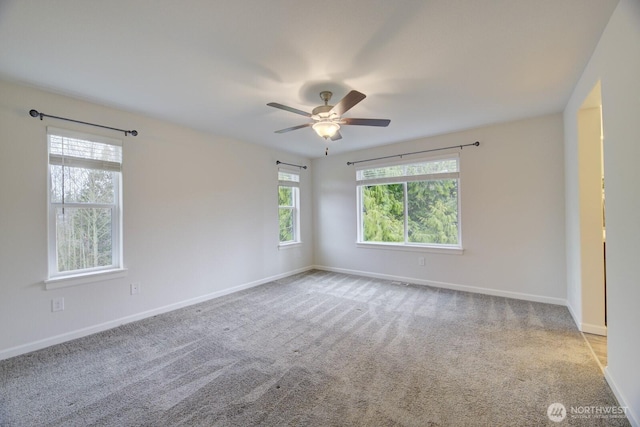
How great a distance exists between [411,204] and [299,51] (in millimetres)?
3453

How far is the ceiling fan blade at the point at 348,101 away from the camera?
223 centimetres

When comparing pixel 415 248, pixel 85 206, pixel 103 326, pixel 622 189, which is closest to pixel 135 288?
pixel 103 326

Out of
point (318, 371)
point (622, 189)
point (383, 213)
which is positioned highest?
point (622, 189)

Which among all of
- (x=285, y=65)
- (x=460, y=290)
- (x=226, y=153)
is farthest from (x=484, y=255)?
(x=226, y=153)

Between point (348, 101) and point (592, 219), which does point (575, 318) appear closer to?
point (592, 219)

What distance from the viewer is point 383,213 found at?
5.22m

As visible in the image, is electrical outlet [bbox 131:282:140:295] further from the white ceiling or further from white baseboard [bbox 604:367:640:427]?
white baseboard [bbox 604:367:640:427]

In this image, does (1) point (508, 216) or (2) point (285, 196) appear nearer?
(1) point (508, 216)

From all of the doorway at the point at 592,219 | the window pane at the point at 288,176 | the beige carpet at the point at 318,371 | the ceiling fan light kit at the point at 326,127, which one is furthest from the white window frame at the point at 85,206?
the doorway at the point at 592,219

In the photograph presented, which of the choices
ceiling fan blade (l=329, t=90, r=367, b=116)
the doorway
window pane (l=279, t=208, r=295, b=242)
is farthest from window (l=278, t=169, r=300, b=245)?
the doorway

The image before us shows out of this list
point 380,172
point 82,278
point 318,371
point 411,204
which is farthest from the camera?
point 380,172

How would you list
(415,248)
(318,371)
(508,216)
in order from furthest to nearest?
(415,248), (508,216), (318,371)

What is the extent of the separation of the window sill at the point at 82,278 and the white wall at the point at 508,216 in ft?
13.6

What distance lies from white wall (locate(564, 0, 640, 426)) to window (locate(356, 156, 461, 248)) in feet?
8.07
